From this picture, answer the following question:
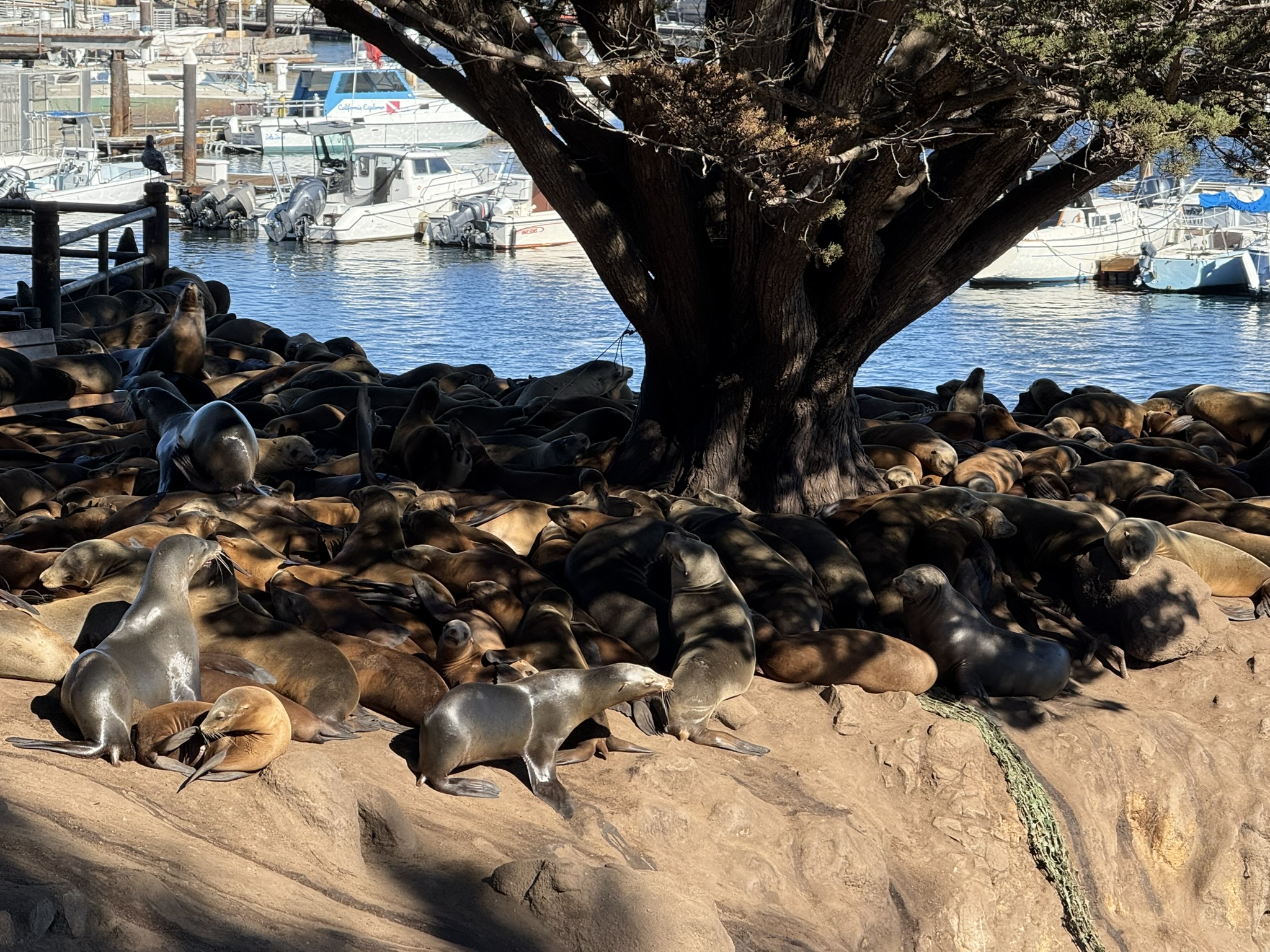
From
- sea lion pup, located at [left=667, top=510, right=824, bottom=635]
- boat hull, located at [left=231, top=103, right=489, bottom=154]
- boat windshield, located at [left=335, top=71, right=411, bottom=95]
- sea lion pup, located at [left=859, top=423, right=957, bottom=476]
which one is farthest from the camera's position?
boat windshield, located at [left=335, top=71, right=411, bottom=95]

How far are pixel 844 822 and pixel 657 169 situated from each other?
3546 millimetres

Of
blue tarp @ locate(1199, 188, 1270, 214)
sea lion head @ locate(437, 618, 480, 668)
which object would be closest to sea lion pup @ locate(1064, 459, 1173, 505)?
sea lion head @ locate(437, 618, 480, 668)

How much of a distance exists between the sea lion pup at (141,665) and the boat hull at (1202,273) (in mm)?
33354

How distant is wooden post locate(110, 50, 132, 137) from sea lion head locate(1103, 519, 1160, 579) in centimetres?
4755

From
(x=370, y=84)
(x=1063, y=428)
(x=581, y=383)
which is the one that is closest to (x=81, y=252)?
(x=581, y=383)

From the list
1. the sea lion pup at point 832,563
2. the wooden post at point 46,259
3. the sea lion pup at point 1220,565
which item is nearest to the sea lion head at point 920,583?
the sea lion pup at point 832,563

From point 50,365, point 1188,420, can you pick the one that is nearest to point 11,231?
point 50,365

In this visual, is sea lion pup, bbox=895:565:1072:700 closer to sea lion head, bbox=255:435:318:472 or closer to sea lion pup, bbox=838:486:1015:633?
sea lion pup, bbox=838:486:1015:633

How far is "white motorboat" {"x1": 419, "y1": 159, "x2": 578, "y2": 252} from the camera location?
39062 millimetres

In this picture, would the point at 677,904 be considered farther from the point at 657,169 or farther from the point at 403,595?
the point at 657,169

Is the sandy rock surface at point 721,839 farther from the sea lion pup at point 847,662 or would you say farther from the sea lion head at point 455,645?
the sea lion head at point 455,645

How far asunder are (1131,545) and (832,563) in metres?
1.59

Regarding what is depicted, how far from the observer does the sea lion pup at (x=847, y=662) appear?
20.5 ft

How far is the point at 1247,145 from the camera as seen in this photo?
21.1 ft
